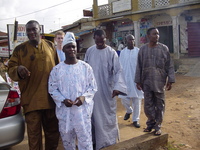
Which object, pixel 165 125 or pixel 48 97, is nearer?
pixel 48 97

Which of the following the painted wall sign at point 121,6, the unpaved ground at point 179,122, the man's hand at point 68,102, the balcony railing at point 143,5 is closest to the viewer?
the man's hand at point 68,102

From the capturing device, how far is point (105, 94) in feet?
10.9

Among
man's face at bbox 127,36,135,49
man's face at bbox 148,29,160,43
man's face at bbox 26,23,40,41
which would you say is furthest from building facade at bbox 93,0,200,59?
man's face at bbox 26,23,40,41

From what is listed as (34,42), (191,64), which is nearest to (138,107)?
(34,42)

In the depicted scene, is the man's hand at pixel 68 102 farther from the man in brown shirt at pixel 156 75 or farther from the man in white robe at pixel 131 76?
the man in white robe at pixel 131 76

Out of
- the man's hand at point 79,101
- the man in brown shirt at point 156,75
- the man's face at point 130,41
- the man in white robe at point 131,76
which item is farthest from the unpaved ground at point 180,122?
the man's face at point 130,41

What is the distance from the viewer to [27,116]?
114 inches

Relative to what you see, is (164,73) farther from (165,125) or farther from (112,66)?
(165,125)

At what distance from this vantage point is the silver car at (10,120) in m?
2.91

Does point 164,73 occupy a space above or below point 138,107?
above

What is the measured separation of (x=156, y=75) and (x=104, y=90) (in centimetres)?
92

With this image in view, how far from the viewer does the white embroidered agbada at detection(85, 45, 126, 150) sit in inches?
130

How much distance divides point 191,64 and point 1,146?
12.2 metres

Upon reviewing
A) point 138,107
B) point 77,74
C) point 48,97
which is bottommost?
point 138,107
